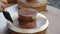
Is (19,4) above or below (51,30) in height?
above

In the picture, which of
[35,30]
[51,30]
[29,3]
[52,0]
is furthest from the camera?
[52,0]

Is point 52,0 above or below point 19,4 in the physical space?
below

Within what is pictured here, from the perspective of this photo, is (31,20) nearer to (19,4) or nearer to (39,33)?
(39,33)

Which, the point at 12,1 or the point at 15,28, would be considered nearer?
the point at 15,28

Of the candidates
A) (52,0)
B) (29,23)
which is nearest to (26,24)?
(29,23)

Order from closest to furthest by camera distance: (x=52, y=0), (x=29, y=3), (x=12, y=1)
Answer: (x=29, y=3)
(x=12, y=1)
(x=52, y=0)

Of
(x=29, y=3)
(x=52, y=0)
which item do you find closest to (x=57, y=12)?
(x=29, y=3)

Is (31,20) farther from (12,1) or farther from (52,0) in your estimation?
(52,0)

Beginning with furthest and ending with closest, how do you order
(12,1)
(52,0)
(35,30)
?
(52,0) < (12,1) < (35,30)

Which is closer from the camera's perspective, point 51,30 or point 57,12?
Result: point 51,30
